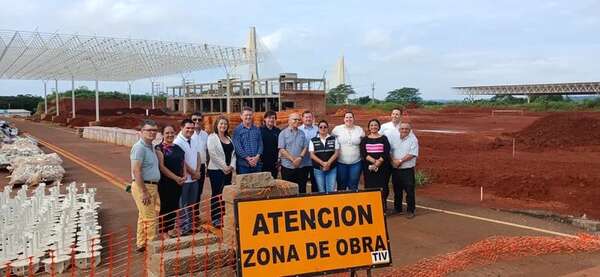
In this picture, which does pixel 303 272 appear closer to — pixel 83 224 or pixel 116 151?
pixel 83 224

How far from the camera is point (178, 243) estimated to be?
4.79 meters

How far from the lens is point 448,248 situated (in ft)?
22.0

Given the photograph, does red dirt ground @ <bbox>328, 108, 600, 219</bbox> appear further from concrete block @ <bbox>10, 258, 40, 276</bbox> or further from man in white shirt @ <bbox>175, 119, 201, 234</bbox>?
concrete block @ <bbox>10, 258, 40, 276</bbox>

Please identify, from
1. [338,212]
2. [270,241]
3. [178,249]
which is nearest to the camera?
[270,241]

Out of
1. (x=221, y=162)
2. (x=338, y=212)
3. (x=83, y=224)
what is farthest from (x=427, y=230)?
(x=83, y=224)

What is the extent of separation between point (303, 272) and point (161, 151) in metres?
3.03

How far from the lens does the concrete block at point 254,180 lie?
469 cm

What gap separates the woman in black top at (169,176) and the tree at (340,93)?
8647cm

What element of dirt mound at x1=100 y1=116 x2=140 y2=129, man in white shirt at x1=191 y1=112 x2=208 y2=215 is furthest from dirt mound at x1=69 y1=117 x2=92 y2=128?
man in white shirt at x1=191 y1=112 x2=208 y2=215

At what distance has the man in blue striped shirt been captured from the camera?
7.15 m

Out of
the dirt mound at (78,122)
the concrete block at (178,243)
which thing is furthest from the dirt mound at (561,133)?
the dirt mound at (78,122)

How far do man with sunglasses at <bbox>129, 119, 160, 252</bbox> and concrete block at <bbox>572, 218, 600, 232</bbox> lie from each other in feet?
→ 19.6

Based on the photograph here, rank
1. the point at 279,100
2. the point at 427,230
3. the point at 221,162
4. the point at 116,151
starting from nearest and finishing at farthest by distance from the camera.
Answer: the point at 221,162 < the point at 427,230 < the point at 116,151 < the point at 279,100

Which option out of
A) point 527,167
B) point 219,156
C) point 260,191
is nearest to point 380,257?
point 260,191
